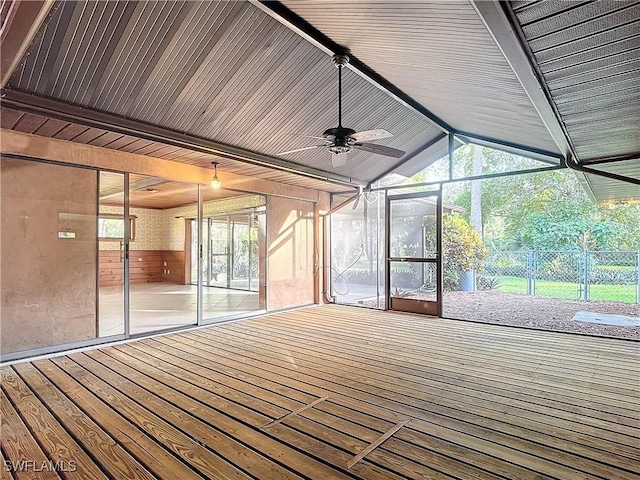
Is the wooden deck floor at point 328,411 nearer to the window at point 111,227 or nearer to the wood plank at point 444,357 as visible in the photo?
the wood plank at point 444,357

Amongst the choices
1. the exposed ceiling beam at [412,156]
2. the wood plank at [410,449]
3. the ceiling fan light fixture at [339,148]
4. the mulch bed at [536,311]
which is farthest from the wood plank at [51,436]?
the exposed ceiling beam at [412,156]

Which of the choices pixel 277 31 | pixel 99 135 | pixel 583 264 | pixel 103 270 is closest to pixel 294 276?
pixel 103 270

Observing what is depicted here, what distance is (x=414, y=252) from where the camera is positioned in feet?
21.5

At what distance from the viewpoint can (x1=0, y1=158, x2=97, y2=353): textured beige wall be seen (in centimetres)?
378

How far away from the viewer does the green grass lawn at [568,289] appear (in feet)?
29.8

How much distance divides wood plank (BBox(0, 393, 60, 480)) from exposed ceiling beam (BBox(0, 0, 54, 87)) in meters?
2.56

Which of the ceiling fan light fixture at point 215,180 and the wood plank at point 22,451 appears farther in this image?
the ceiling fan light fixture at point 215,180

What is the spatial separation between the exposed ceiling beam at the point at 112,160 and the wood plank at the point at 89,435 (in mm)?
2439

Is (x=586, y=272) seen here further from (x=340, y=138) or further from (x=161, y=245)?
(x=161, y=245)

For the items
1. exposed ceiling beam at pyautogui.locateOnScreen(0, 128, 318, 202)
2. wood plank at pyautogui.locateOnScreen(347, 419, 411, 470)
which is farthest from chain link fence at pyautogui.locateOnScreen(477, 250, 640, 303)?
wood plank at pyautogui.locateOnScreen(347, 419, 411, 470)

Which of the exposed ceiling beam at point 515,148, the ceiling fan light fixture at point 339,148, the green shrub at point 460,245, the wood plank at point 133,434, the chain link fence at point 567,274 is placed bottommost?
the wood plank at point 133,434

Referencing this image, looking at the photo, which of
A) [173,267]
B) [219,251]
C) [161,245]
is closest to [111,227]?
[219,251]

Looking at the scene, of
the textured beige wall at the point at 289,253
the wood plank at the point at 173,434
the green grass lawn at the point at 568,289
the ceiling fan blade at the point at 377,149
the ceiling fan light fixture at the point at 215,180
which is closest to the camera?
the wood plank at the point at 173,434

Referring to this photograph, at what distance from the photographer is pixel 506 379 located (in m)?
3.31
